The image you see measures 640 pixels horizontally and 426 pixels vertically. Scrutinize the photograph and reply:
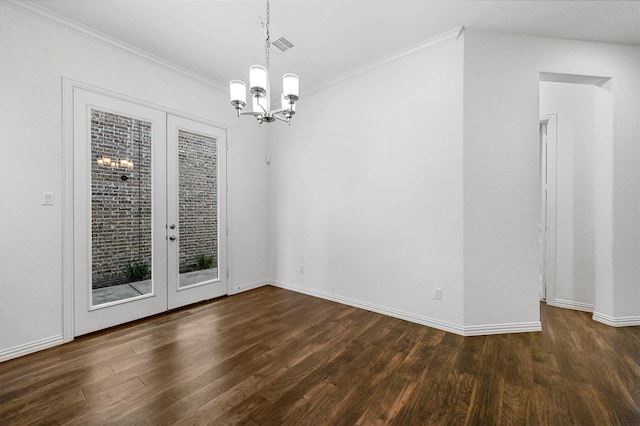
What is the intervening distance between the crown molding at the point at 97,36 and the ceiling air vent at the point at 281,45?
1.25 m

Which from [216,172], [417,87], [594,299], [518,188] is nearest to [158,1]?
[216,172]

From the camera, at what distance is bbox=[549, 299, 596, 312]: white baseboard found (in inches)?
129

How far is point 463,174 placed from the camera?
9.04ft

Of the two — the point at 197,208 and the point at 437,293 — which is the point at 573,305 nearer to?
the point at 437,293

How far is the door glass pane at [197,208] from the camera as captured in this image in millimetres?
3551

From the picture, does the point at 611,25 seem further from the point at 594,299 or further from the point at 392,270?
the point at 392,270

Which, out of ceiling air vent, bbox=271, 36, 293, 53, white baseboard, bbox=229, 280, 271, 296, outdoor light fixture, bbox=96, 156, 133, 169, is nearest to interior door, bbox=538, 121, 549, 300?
ceiling air vent, bbox=271, 36, 293, 53

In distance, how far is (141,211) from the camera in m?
3.19

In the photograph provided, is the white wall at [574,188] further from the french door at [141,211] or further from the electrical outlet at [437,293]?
the french door at [141,211]

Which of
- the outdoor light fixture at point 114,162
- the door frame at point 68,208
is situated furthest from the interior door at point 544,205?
the door frame at point 68,208

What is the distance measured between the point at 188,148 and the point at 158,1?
1.62 meters

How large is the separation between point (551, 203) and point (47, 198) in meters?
5.65

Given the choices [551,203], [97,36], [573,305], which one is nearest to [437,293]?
[573,305]

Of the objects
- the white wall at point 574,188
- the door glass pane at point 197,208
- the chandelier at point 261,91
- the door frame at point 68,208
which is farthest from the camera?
the door glass pane at point 197,208
